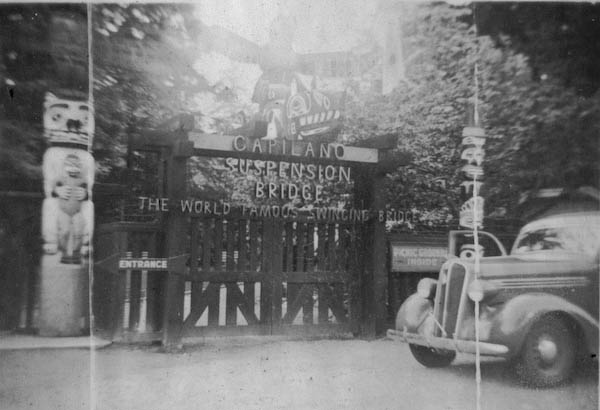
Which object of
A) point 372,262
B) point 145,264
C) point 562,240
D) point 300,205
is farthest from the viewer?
point 372,262

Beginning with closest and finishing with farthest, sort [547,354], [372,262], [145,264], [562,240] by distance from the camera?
[547,354], [145,264], [562,240], [372,262]

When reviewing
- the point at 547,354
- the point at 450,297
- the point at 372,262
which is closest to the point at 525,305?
the point at 547,354

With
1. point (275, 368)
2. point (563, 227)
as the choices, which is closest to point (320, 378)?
point (275, 368)

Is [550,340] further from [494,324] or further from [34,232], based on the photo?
[34,232]

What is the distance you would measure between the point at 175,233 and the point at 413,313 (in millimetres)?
2297

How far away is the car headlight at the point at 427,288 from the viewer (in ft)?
15.2

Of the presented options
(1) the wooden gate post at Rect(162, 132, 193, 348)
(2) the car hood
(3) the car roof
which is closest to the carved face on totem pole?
(1) the wooden gate post at Rect(162, 132, 193, 348)

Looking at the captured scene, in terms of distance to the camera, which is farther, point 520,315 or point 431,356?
point 431,356

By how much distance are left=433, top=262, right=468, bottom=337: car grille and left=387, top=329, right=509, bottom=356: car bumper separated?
87 millimetres

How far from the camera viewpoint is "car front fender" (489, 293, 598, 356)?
4.18 metres

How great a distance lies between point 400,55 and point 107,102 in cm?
265

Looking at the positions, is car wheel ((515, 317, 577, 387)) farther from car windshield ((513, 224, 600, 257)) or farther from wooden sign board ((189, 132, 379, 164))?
wooden sign board ((189, 132, 379, 164))

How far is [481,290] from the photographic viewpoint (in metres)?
4.36

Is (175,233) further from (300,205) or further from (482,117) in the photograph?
(482,117)
